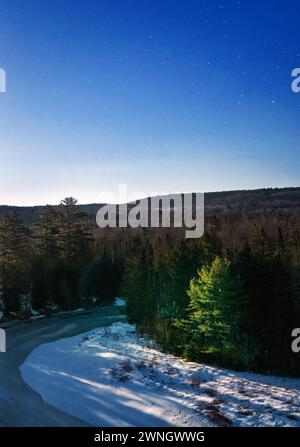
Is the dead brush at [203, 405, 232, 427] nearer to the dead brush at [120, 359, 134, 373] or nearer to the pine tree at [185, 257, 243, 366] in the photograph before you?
the dead brush at [120, 359, 134, 373]

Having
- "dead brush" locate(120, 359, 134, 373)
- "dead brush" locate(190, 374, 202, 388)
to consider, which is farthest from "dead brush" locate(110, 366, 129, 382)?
"dead brush" locate(190, 374, 202, 388)

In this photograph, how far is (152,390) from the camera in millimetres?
21438

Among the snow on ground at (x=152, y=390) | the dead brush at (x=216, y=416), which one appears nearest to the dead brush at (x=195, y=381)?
the snow on ground at (x=152, y=390)

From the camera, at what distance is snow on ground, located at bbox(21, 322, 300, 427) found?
1750cm

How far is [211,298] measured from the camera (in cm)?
2967

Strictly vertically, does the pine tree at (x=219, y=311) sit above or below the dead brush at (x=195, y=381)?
above

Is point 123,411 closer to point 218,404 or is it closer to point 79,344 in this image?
point 218,404

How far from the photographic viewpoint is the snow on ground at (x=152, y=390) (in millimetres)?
17500

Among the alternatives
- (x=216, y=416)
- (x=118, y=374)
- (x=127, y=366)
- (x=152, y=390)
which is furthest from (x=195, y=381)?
(x=216, y=416)

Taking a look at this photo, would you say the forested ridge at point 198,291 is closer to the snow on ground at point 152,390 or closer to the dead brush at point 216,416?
the snow on ground at point 152,390

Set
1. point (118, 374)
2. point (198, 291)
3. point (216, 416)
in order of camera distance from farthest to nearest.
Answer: point (198, 291), point (118, 374), point (216, 416)

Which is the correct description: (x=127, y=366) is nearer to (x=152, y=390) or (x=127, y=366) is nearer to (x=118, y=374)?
(x=118, y=374)

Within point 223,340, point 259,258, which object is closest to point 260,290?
point 259,258

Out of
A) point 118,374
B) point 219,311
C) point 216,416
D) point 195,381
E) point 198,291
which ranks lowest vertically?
point 118,374
